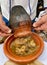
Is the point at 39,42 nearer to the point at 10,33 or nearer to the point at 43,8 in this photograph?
the point at 10,33

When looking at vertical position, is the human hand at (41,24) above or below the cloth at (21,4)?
below

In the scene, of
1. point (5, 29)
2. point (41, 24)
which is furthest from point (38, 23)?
point (5, 29)

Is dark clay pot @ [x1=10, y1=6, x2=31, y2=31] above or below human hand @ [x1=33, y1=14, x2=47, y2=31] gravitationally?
above

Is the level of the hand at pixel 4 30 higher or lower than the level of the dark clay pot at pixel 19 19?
lower

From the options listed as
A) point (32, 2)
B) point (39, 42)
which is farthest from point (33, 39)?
point (32, 2)

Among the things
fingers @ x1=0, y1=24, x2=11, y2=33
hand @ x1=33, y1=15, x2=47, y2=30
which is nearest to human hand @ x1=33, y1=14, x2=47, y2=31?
hand @ x1=33, y1=15, x2=47, y2=30

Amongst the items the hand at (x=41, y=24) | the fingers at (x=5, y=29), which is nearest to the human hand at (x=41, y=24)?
the hand at (x=41, y=24)

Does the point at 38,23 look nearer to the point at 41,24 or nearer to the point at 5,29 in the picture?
the point at 41,24

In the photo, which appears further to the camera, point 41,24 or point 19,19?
point 41,24

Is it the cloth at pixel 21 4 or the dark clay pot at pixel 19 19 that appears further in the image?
the cloth at pixel 21 4

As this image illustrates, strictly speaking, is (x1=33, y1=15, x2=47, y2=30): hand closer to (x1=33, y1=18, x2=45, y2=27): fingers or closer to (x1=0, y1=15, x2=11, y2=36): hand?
(x1=33, y1=18, x2=45, y2=27): fingers

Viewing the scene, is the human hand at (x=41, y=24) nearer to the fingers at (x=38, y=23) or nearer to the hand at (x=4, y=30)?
the fingers at (x=38, y=23)

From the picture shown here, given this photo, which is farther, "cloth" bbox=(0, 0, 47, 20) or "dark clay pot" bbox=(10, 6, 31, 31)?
"cloth" bbox=(0, 0, 47, 20)

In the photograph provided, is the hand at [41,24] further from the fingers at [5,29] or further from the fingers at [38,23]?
the fingers at [5,29]
